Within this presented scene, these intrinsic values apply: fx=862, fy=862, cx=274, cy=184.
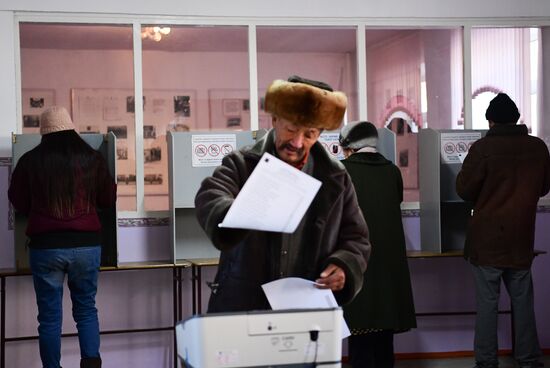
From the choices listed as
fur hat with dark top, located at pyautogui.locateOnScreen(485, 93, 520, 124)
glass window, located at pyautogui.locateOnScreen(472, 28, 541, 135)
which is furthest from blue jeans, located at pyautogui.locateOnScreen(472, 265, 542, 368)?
glass window, located at pyautogui.locateOnScreen(472, 28, 541, 135)

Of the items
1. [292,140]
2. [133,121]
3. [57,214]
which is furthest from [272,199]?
[133,121]

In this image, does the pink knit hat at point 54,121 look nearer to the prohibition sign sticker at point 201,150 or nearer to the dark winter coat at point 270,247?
the prohibition sign sticker at point 201,150

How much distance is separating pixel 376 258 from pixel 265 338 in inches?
91.6

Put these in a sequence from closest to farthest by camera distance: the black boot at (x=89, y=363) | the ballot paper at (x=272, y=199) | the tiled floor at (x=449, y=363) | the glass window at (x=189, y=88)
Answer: the ballot paper at (x=272, y=199) → the black boot at (x=89, y=363) → the tiled floor at (x=449, y=363) → the glass window at (x=189, y=88)

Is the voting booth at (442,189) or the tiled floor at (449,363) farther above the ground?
the voting booth at (442,189)

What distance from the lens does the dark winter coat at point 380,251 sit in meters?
4.03

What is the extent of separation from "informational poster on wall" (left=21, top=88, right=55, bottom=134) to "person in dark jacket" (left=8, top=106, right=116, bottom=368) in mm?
961

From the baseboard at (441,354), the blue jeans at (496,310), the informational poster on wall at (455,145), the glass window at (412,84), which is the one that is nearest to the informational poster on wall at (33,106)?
the glass window at (412,84)

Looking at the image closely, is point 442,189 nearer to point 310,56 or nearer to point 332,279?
point 310,56

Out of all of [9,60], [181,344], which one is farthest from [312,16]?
[181,344]

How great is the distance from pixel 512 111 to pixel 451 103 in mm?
1526

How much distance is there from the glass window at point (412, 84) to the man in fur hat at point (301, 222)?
3.14m

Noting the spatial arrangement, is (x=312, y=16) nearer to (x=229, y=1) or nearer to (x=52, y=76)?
(x=229, y=1)

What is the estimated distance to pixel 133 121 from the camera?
5461mm
